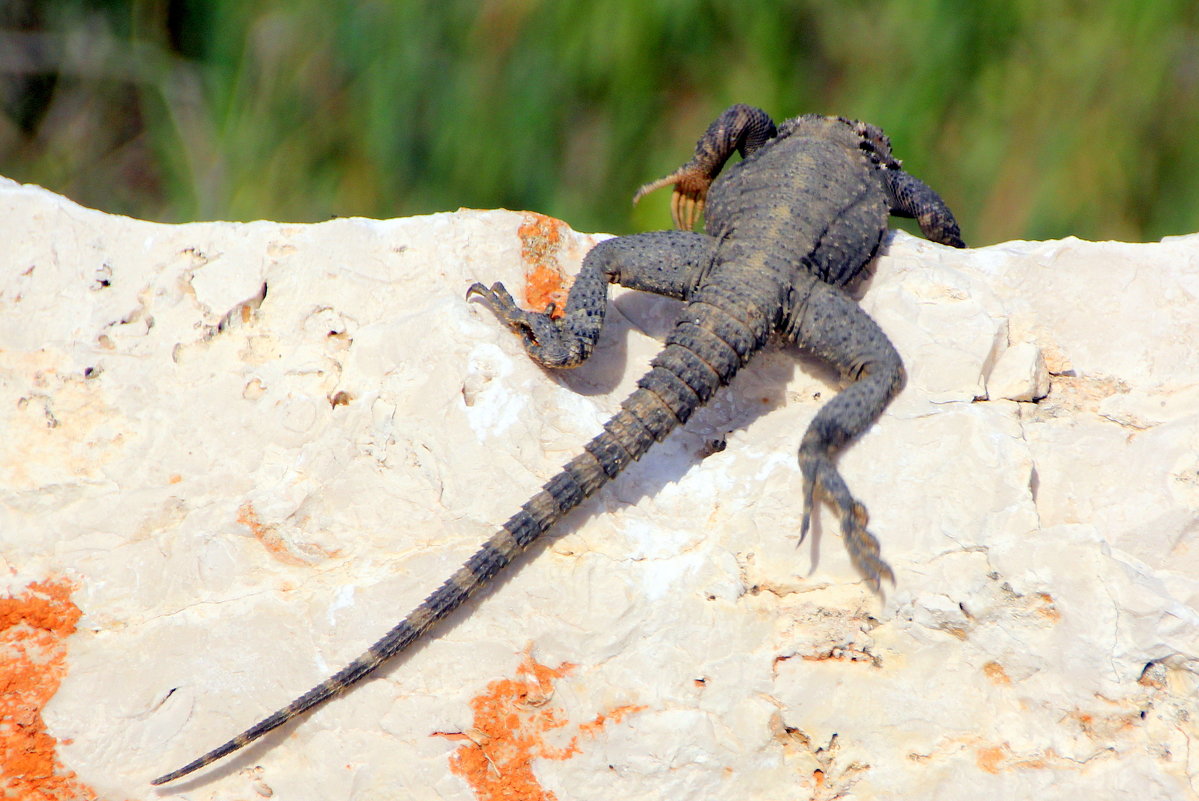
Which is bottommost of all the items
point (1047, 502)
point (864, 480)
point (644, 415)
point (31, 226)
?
point (1047, 502)

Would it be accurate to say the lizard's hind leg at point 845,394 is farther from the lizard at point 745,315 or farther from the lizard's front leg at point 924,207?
the lizard's front leg at point 924,207

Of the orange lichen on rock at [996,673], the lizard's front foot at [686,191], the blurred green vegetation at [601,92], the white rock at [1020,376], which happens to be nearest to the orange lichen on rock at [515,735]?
the orange lichen on rock at [996,673]

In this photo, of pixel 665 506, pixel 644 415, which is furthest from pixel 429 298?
pixel 665 506

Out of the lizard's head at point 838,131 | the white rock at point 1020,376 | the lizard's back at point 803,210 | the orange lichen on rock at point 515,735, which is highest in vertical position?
the lizard's head at point 838,131

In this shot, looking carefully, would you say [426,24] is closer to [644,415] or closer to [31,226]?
[31,226]

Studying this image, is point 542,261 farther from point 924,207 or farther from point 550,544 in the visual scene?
point 924,207

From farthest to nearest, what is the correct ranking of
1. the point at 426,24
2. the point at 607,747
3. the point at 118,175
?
1. the point at 118,175
2. the point at 426,24
3. the point at 607,747
